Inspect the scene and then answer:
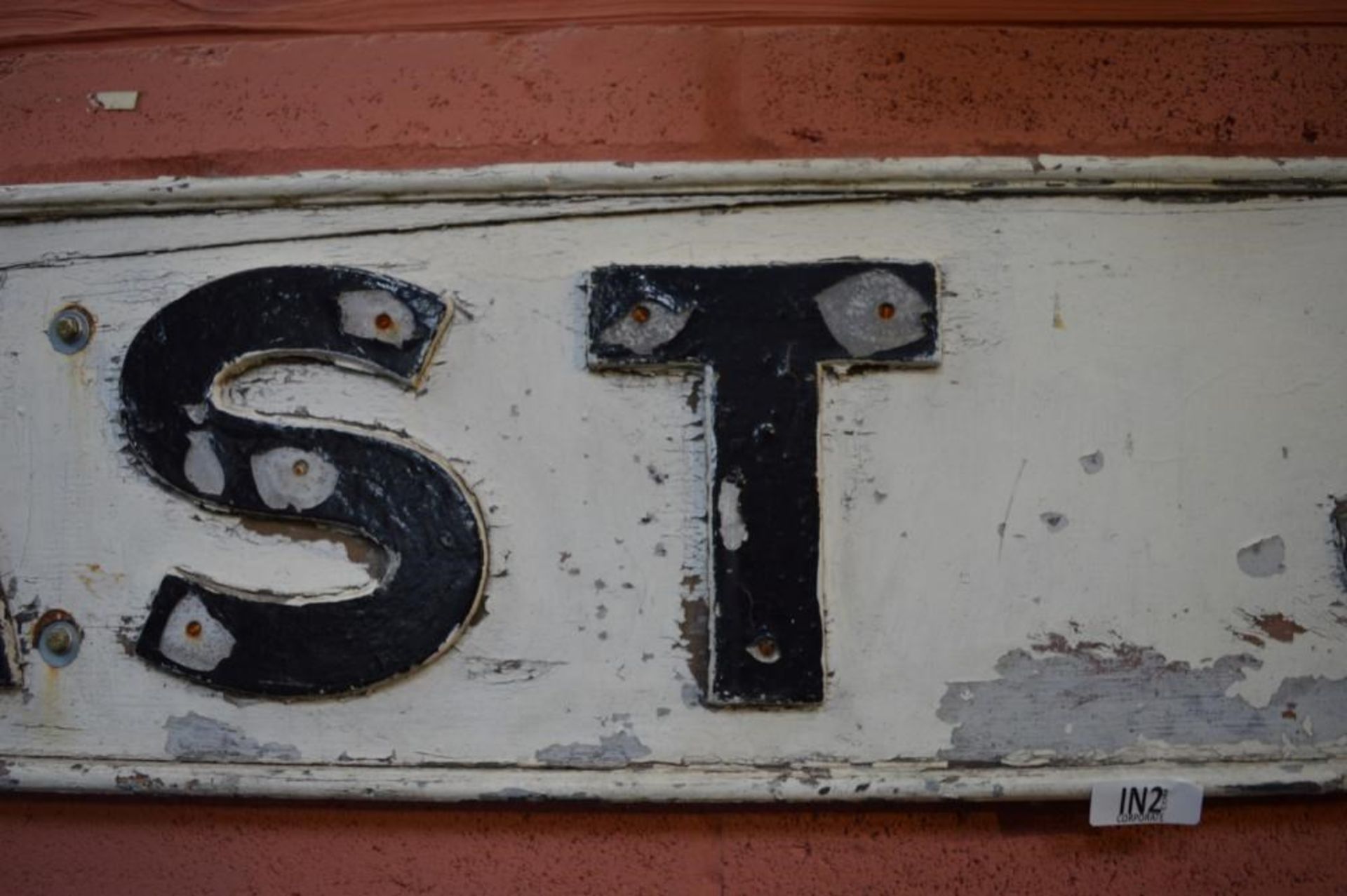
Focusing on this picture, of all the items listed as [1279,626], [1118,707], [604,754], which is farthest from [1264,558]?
[604,754]

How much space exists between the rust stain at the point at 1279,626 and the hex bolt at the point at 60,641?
3.07 ft

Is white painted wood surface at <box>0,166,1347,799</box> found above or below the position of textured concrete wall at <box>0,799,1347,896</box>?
above

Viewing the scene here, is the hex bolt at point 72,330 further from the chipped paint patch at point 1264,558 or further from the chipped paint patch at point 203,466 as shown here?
the chipped paint patch at point 1264,558

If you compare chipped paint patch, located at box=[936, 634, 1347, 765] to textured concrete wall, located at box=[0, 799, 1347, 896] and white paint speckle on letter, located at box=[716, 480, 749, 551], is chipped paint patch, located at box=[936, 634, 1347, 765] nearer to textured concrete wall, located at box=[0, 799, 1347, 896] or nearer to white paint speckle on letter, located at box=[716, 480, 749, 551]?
textured concrete wall, located at box=[0, 799, 1347, 896]

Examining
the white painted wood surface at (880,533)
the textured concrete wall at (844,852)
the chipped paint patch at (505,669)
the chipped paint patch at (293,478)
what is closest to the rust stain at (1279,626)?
the white painted wood surface at (880,533)

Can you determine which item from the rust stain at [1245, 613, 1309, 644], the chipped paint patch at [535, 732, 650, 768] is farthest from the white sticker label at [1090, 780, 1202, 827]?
the chipped paint patch at [535, 732, 650, 768]

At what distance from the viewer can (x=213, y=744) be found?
86 cm

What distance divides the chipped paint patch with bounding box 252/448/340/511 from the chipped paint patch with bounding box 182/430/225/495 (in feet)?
0.10

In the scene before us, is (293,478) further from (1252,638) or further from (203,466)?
(1252,638)

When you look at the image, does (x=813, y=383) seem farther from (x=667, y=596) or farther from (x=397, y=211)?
(x=397, y=211)

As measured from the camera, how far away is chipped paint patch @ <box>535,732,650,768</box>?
32.8 inches

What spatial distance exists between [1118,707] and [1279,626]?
0.14 metres

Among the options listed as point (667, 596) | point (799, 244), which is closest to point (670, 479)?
point (667, 596)

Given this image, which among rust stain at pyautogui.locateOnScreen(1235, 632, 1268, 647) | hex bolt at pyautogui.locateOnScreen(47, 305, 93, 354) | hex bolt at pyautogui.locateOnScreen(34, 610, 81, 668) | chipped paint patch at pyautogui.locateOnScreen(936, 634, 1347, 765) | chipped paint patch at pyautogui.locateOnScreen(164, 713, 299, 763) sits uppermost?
hex bolt at pyautogui.locateOnScreen(47, 305, 93, 354)
